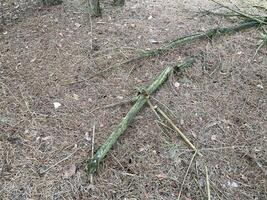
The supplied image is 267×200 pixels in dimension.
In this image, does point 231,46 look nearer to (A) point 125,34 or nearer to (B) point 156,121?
(A) point 125,34

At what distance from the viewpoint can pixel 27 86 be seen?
11.3 feet

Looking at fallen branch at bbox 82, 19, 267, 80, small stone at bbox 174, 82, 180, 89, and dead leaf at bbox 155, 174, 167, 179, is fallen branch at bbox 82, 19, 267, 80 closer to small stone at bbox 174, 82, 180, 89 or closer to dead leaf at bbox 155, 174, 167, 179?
small stone at bbox 174, 82, 180, 89

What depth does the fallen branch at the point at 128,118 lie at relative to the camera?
2623 millimetres

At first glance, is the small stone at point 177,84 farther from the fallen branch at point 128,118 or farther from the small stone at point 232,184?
the small stone at point 232,184

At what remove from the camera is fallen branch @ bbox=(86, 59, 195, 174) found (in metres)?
2.62

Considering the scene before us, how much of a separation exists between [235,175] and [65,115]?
164cm

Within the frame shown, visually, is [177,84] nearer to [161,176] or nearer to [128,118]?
[128,118]

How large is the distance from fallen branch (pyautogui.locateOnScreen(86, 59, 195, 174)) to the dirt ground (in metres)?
0.08

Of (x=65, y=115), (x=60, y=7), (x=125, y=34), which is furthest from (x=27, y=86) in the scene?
(x=60, y=7)

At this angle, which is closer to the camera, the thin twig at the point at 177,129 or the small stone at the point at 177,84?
the thin twig at the point at 177,129

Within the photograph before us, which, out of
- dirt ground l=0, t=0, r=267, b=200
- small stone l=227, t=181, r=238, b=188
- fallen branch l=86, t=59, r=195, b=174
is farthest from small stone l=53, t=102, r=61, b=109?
small stone l=227, t=181, r=238, b=188

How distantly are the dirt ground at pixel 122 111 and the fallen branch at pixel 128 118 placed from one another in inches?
3.1

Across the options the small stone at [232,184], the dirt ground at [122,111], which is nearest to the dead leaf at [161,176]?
the dirt ground at [122,111]

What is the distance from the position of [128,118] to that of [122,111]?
227mm
